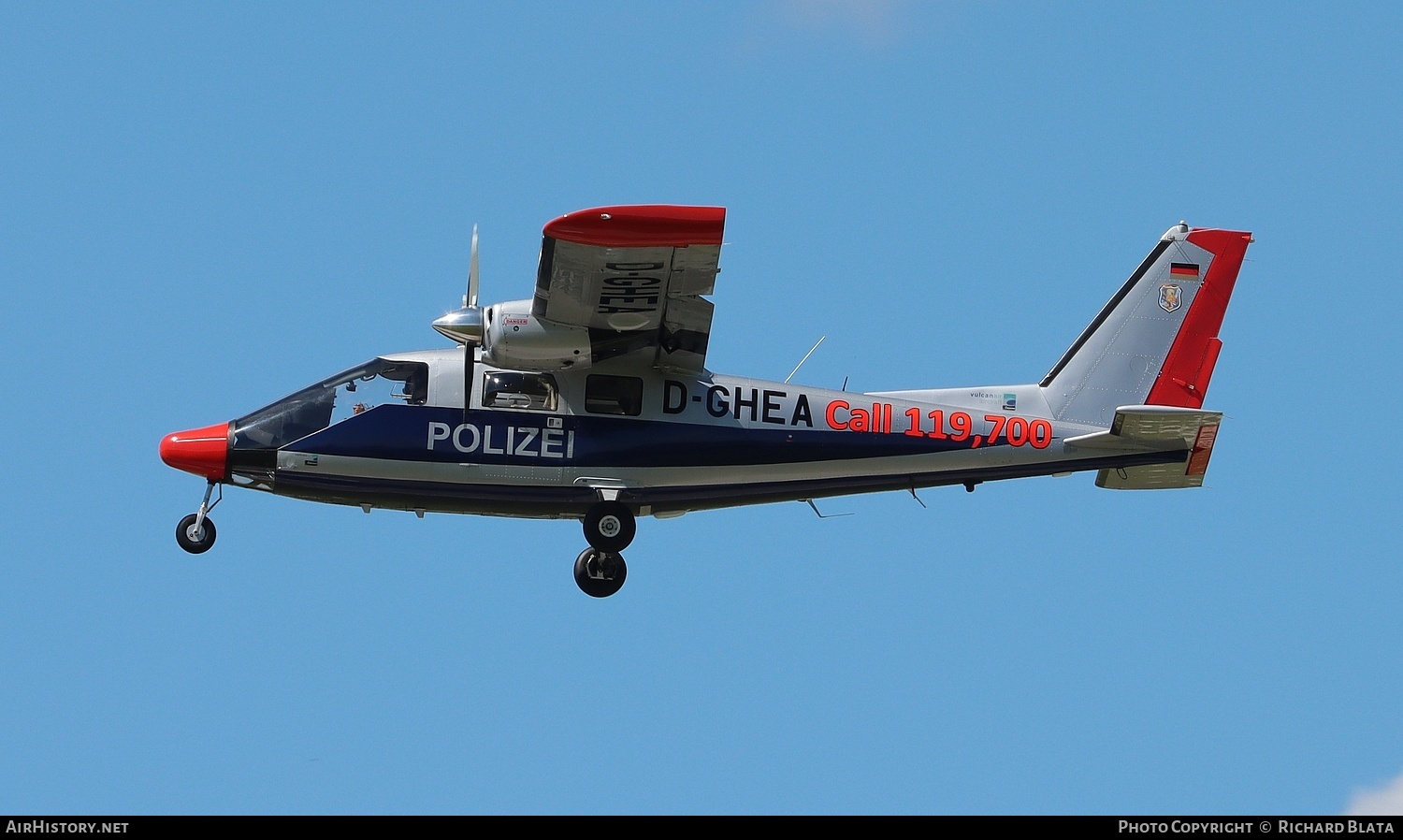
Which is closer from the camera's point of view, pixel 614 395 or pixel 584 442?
pixel 584 442

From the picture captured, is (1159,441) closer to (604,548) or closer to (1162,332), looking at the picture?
(1162,332)

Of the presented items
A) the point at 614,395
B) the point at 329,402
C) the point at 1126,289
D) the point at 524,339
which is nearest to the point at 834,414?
the point at 614,395

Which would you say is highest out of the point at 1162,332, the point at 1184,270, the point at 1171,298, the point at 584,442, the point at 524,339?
the point at 1184,270

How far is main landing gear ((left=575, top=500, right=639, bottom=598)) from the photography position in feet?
57.2

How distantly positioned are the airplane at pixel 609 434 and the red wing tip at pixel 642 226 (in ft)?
2.75

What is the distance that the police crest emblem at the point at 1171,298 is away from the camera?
19.4 metres

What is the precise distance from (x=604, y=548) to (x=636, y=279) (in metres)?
3.07

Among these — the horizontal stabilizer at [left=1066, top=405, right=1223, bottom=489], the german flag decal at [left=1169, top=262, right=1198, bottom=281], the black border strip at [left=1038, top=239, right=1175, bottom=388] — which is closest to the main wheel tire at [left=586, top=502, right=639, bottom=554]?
the horizontal stabilizer at [left=1066, top=405, right=1223, bottom=489]

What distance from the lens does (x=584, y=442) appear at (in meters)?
17.5

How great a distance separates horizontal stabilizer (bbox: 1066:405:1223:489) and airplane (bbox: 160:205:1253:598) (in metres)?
0.02

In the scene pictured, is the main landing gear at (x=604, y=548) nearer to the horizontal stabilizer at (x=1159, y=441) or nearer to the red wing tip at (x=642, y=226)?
the red wing tip at (x=642, y=226)

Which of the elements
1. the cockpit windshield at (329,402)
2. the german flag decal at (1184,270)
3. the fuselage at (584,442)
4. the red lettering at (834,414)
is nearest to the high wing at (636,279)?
the fuselage at (584,442)
